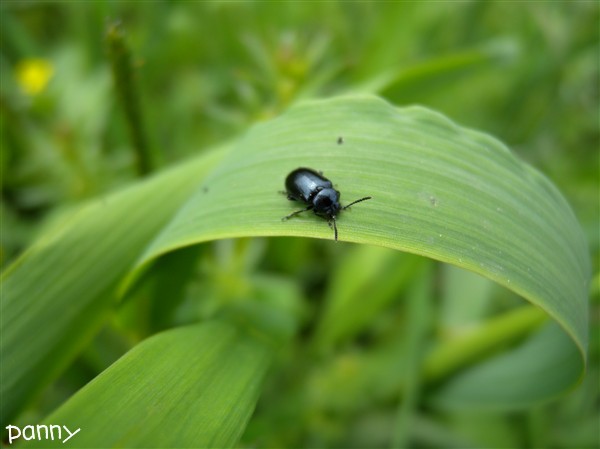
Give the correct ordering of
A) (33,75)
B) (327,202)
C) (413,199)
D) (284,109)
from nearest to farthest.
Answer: (413,199) → (327,202) → (284,109) → (33,75)

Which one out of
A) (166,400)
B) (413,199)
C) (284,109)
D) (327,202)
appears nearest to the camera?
(166,400)

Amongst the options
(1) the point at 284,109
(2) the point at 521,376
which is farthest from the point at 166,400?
(1) the point at 284,109

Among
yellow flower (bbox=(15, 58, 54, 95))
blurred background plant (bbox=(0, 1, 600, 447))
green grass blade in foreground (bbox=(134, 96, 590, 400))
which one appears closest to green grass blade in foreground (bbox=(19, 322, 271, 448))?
green grass blade in foreground (bbox=(134, 96, 590, 400))

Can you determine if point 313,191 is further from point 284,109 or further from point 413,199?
point 284,109

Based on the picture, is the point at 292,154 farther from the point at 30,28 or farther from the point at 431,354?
the point at 30,28

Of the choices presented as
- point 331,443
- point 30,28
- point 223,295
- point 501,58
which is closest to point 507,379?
point 331,443

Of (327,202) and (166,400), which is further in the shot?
(327,202)

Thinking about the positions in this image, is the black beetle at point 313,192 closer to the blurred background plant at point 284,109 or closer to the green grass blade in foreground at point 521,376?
the blurred background plant at point 284,109

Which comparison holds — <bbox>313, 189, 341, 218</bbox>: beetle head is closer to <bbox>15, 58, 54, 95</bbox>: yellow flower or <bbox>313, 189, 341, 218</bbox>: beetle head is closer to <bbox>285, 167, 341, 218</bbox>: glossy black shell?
<bbox>285, 167, 341, 218</bbox>: glossy black shell
